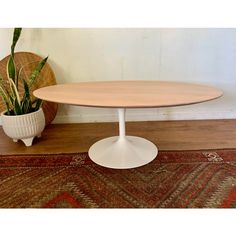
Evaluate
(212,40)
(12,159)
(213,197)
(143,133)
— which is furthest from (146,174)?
(212,40)

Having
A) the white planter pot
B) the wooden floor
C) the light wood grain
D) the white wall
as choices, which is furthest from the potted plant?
the white wall

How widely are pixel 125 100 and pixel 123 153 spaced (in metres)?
0.58

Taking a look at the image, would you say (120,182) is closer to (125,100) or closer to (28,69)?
(125,100)

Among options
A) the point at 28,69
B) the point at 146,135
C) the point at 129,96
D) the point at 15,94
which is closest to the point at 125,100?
the point at 129,96

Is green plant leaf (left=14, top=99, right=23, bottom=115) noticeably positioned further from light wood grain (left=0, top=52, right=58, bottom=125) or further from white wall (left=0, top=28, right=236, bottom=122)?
white wall (left=0, top=28, right=236, bottom=122)

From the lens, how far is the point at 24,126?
171 cm

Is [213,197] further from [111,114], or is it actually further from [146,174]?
[111,114]

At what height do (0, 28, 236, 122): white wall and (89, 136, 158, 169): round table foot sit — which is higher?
(0, 28, 236, 122): white wall

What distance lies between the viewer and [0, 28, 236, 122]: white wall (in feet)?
7.07

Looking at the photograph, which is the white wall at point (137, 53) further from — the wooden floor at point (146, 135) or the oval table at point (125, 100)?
the oval table at point (125, 100)

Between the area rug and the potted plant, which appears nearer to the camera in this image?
the area rug

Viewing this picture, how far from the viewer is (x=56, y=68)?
225cm

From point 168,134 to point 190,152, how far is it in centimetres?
39

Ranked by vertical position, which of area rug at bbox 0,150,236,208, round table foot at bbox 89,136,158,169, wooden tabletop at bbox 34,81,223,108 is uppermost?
wooden tabletop at bbox 34,81,223,108
